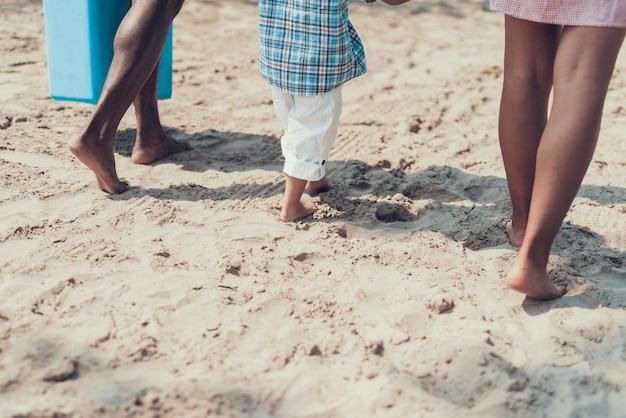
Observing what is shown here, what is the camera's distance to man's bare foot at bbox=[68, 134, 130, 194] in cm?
278

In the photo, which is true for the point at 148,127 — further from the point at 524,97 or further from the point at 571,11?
the point at 571,11

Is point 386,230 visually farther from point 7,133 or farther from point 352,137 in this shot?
point 7,133

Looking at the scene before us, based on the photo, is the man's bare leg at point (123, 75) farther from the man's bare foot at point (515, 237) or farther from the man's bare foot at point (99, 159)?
the man's bare foot at point (515, 237)

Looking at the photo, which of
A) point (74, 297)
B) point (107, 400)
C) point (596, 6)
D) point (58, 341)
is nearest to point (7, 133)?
point (74, 297)

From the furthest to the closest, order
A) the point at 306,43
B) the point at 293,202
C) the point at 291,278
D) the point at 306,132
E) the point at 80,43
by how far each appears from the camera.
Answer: the point at 80,43 < the point at 293,202 < the point at 306,132 < the point at 306,43 < the point at 291,278

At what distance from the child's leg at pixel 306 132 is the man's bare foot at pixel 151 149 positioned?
2.59 feet

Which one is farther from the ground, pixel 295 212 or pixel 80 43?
pixel 80 43

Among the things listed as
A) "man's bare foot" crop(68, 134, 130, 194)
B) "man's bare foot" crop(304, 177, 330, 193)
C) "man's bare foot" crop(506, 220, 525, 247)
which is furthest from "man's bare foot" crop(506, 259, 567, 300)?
"man's bare foot" crop(68, 134, 130, 194)

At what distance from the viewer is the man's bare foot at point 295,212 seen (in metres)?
2.81

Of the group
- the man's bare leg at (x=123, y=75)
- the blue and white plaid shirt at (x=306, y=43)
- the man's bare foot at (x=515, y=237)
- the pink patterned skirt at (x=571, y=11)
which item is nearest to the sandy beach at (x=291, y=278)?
the man's bare foot at (x=515, y=237)

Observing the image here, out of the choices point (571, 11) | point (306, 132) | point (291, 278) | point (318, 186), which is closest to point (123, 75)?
point (306, 132)

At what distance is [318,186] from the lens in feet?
10.1

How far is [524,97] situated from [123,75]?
4.76 ft

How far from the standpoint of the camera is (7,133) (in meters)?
3.47
